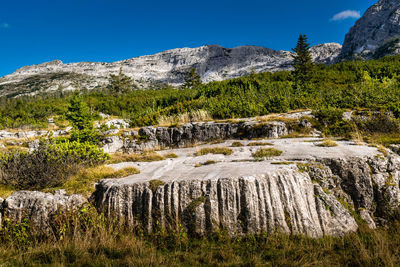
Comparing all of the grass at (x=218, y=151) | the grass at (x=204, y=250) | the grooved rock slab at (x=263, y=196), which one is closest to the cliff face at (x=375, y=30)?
the grass at (x=218, y=151)

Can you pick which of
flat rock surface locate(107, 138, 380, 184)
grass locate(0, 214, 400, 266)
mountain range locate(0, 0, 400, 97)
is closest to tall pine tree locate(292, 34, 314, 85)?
flat rock surface locate(107, 138, 380, 184)

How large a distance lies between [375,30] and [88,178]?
22192cm

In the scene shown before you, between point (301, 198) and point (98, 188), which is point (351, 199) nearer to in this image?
point (301, 198)

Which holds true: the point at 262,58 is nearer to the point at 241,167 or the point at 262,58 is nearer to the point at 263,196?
the point at 241,167

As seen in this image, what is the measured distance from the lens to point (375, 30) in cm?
15550

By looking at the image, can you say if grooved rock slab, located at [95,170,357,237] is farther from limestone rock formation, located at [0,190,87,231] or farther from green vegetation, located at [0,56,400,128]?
green vegetation, located at [0,56,400,128]

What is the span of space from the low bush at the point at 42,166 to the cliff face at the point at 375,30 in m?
180

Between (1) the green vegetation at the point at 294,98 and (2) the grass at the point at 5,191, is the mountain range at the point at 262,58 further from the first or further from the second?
(2) the grass at the point at 5,191

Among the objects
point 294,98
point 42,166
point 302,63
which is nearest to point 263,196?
point 42,166

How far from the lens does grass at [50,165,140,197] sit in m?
5.34

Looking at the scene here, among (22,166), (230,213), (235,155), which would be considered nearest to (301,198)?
(230,213)

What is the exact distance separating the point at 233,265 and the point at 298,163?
3395mm

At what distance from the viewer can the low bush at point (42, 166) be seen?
5.69 metres

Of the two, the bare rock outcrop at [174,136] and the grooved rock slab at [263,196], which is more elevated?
the bare rock outcrop at [174,136]
